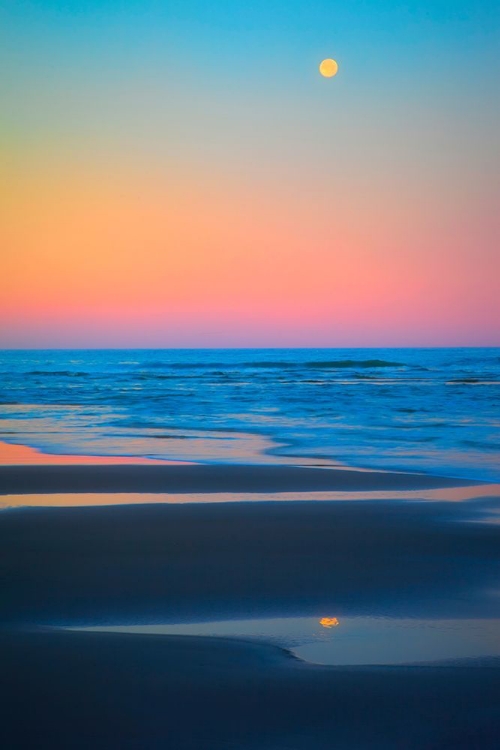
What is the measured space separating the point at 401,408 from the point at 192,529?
52.8 feet

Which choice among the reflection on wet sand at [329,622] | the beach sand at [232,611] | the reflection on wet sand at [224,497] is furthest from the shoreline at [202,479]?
the reflection on wet sand at [329,622]

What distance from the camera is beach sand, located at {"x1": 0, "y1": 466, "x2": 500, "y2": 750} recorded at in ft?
10.9

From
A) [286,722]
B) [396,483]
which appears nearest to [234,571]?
[286,722]

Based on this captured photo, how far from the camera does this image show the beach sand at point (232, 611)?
10.9ft

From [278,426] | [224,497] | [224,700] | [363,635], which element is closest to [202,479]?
[224,497]

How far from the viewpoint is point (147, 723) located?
334cm

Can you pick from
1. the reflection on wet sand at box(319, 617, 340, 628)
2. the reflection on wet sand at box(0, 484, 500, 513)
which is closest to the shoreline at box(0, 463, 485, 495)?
the reflection on wet sand at box(0, 484, 500, 513)

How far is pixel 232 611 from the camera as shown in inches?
188

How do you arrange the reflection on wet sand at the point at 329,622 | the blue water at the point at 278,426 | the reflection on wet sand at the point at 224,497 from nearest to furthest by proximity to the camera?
the reflection on wet sand at the point at 329,622 → the reflection on wet sand at the point at 224,497 → the blue water at the point at 278,426

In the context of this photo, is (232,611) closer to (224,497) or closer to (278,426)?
(224,497)

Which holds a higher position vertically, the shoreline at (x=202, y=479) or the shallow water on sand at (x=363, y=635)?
the shallow water on sand at (x=363, y=635)

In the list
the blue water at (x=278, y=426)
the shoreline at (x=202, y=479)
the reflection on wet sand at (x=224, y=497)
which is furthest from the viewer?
the blue water at (x=278, y=426)

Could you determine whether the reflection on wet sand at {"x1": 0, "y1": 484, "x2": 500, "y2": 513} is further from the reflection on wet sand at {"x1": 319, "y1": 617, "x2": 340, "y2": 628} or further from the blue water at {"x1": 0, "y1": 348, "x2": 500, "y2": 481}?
the reflection on wet sand at {"x1": 319, "y1": 617, "x2": 340, "y2": 628}

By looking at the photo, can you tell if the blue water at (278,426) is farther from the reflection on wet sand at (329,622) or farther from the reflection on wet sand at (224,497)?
the reflection on wet sand at (329,622)
